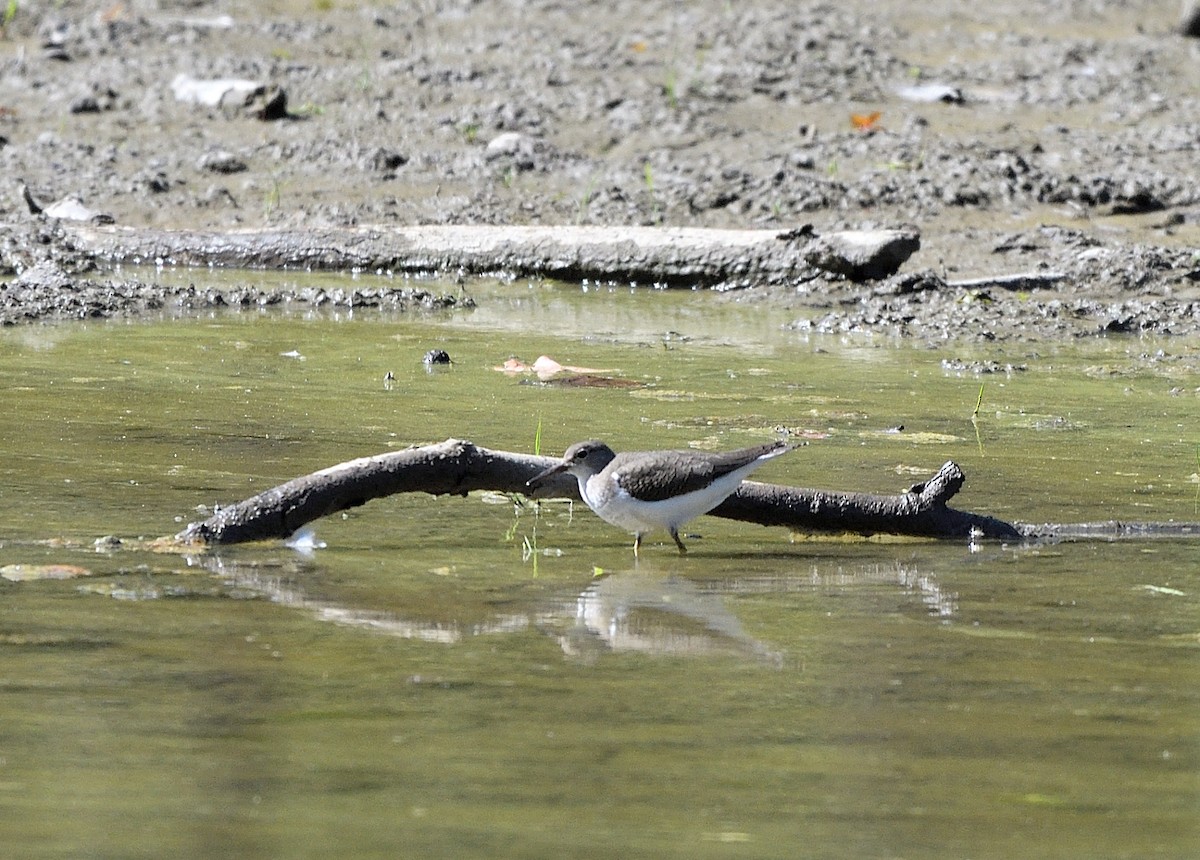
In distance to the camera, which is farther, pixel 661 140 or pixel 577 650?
pixel 661 140

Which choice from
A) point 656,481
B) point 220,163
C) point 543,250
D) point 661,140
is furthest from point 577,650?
point 661,140

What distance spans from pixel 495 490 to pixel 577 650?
1.27 metres

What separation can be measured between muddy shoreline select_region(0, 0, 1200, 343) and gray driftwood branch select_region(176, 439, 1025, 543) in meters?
4.50

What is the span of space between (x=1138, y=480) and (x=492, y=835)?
Answer: 3.83m

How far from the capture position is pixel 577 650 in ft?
12.6

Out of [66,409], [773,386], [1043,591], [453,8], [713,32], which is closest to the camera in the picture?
[1043,591]

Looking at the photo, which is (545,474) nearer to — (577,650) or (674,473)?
(674,473)

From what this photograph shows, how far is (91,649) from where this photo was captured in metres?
3.67

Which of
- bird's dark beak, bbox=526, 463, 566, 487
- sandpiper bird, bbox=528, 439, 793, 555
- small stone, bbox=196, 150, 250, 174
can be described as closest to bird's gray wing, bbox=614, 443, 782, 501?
sandpiper bird, bbox=528, 439, 793, 555

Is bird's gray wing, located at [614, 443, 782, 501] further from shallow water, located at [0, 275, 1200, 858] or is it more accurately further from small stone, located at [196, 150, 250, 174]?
small stone, located at [196, 150, 250, 174]

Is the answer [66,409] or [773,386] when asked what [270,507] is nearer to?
[66,409]

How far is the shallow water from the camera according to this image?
279 cm

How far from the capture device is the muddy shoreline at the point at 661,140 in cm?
1050

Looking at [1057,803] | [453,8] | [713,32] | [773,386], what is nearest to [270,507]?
[1057,803]
